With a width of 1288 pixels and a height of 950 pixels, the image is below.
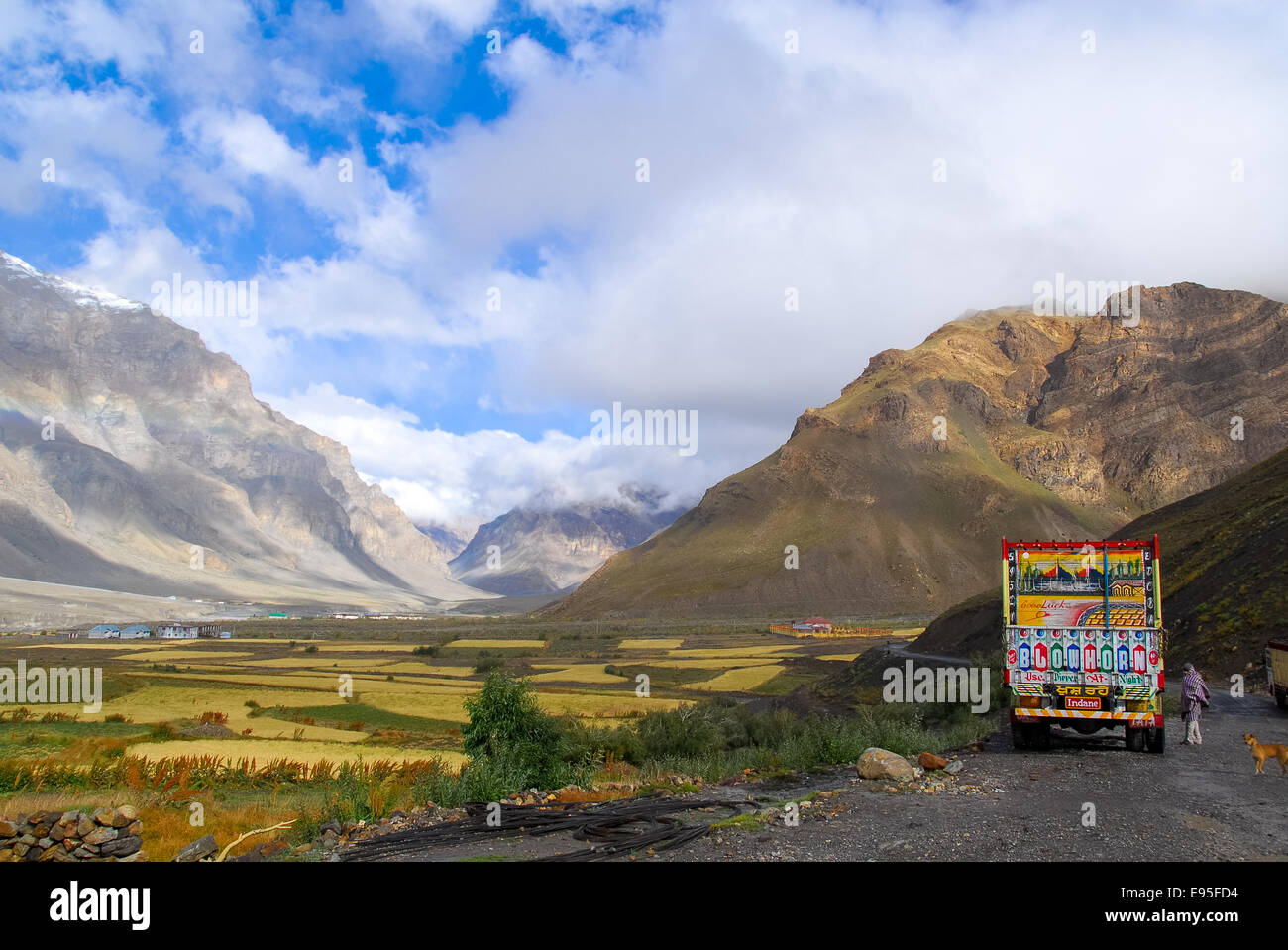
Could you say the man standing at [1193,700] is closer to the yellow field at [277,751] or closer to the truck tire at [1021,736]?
the truck tire at [1021,736]

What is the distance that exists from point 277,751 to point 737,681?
116 feet

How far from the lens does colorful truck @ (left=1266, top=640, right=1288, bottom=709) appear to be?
69.1 ft

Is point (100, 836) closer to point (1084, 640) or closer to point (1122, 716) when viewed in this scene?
point (1084, 640)

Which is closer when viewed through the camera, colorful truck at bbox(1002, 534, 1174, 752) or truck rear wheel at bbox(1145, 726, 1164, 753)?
colorful truck at bbox(1002, 534, 1174, 752)

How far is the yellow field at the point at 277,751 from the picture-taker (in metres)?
23.8

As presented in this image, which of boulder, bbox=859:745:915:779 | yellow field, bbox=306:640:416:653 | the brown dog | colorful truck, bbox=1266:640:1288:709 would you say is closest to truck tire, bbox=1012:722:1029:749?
the brown dog

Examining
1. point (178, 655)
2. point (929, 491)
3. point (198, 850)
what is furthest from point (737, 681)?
point (929, 491)

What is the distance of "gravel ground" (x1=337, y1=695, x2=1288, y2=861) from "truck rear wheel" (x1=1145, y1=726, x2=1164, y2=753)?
22cm

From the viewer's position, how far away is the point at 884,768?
13.7m

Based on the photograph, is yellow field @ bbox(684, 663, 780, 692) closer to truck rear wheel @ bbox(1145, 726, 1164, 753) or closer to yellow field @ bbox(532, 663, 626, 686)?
yellow field @ bbox(532, 663, 626, 686)

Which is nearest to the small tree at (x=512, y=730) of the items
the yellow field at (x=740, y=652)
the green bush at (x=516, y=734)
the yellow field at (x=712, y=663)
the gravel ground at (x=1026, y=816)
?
the green bush at (x=516, y=734)

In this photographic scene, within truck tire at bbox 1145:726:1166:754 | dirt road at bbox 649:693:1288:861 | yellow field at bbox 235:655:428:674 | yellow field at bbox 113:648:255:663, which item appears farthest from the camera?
yellow field at bbox 113:648:255:663
